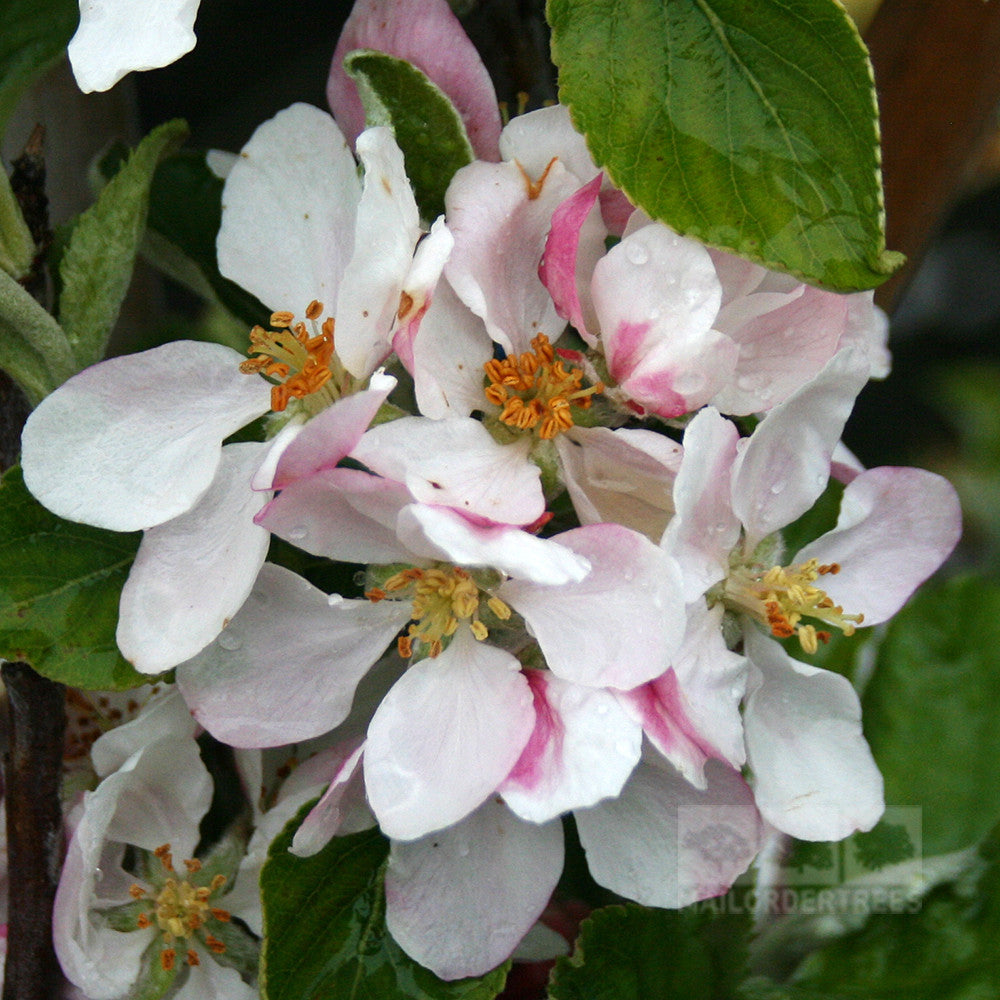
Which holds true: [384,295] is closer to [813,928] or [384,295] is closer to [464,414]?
[464,414]

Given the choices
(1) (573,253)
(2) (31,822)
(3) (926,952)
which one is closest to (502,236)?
(1) (573,253)

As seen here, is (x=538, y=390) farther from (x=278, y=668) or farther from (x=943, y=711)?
(x=943, y=711)

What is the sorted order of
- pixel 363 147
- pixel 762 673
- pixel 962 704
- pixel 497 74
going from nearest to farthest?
pixel 363 147 < pixel 762 673 < pixel 497 74 < pixel 962 704

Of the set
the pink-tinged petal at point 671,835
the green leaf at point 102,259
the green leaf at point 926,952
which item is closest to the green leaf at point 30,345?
the green leaf at point 102,259

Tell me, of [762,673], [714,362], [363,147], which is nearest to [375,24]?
[363,147]

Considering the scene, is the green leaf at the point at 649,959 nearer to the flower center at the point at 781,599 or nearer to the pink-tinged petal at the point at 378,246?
the flower center at the point at 781,599

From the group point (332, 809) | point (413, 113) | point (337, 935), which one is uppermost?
point (413, 113)

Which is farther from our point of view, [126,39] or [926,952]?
[926,952]
